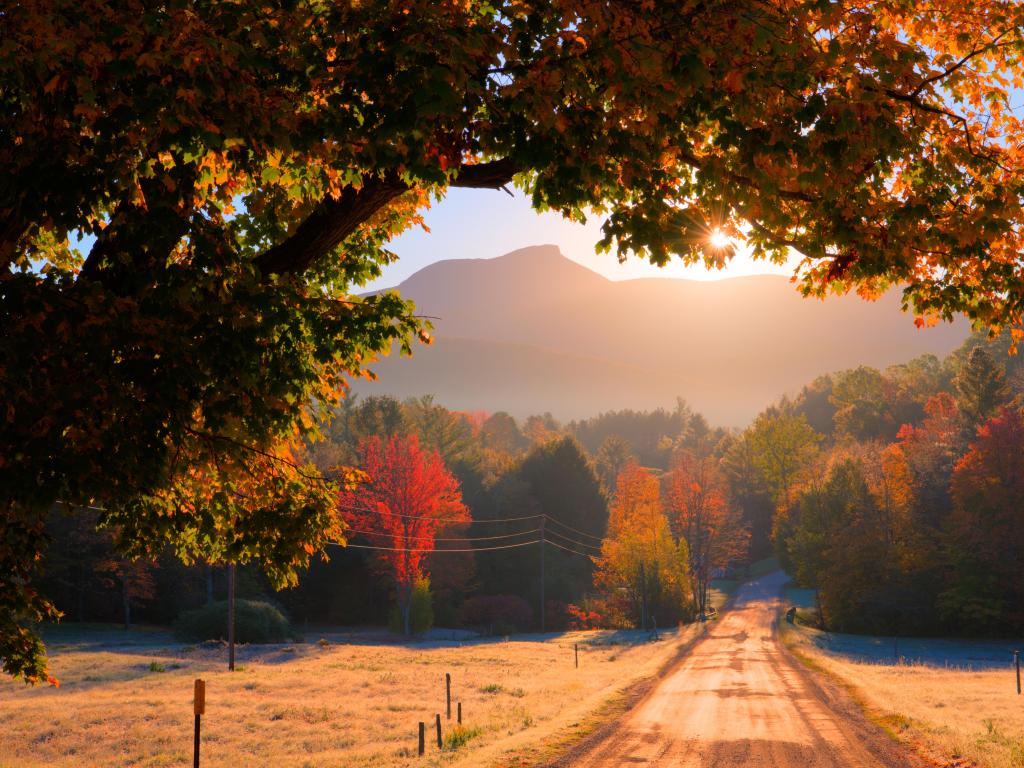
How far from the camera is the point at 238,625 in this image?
52.7 m

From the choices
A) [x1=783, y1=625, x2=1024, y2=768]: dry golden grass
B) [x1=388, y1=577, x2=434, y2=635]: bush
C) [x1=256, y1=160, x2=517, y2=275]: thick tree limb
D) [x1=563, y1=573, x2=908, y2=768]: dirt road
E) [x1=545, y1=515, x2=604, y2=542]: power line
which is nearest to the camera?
[x1=256, y1=160, x2=517, y2=275]: thick tree limb

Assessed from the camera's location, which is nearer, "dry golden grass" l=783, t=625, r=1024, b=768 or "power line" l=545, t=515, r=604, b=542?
"dry golden grass" l=783, t=625, r=1024, b=768

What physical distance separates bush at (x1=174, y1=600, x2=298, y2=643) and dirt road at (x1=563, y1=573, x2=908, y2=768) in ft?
88.9

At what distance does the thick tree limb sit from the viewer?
8.99 meters

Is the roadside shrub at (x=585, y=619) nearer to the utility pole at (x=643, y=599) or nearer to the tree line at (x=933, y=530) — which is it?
the utility pole at (x=643, y=599)

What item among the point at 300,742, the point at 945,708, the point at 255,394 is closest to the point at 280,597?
the point at 300,742

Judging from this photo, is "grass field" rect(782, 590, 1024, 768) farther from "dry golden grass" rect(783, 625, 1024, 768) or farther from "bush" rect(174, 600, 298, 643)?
"bush" rect(174, 600, 298, 643)

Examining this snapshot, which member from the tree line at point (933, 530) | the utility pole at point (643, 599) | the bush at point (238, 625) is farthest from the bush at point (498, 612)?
the tree line at point (933, 530)

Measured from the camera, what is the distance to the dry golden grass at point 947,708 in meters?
17.6

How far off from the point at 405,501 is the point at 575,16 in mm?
62093

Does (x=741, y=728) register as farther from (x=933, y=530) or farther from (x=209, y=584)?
(x=933, y=530)

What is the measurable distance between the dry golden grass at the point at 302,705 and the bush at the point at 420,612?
14.7 m

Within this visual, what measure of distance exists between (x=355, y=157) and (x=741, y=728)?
738 inches

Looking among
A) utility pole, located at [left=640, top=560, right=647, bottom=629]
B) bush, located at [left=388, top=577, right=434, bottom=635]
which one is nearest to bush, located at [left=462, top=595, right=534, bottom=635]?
bush, located at [left=388, top=577, right=434, bottom=635]
